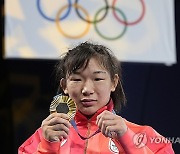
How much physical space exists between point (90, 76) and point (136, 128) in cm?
20

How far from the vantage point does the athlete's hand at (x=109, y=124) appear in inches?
35.2

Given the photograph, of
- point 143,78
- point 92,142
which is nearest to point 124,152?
point 92,142

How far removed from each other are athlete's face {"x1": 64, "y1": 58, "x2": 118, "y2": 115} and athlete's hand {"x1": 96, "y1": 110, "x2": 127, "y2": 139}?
130 mm

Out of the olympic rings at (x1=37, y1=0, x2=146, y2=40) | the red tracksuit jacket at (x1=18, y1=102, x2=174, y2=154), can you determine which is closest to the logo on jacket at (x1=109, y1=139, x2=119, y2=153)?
the red tracksuit jacket at (x1=18, y1=102, x2=174, y2=154)

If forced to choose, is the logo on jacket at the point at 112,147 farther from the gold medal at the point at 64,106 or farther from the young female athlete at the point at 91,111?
the gold medal at the point at 64,106

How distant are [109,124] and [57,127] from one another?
4.4 inches

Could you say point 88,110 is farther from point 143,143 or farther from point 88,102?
point 143,143

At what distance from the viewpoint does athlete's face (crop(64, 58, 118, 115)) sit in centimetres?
103

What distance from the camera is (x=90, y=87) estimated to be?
103 cm

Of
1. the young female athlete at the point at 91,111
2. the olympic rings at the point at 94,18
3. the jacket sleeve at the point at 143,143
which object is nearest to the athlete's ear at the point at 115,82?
the young female athlete at the point at 91,111

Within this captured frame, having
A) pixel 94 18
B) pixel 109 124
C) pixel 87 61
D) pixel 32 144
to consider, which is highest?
pixel 94 18

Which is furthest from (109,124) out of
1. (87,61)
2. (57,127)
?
(87,61)

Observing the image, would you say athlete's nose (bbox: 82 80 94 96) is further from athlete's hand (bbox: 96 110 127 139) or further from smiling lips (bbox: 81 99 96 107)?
athlete's hand (bbox: 96 110 127 139)

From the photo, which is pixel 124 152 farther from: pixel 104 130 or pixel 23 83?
pixel 23 83
